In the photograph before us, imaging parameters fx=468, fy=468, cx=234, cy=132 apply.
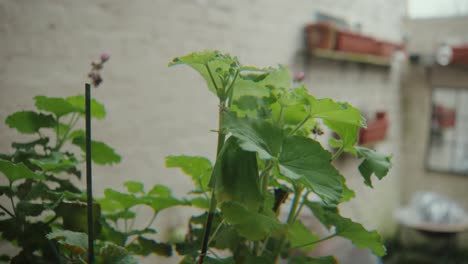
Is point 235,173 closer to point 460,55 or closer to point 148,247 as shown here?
point 148,247

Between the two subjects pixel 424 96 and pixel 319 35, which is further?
pixel 424 96

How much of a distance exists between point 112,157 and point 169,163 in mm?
142


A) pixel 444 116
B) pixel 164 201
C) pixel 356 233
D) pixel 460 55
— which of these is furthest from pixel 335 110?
pixel 444 116

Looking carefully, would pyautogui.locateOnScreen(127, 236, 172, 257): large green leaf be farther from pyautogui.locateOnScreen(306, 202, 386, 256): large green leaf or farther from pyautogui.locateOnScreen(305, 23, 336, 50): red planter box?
pyautogui.locateOnScreen(305, 23, 336, 50): red planter box

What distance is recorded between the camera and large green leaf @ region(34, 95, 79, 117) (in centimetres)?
78

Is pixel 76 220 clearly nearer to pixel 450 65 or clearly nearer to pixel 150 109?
pixel 150 109

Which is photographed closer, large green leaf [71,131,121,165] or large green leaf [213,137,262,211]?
large green leaf [213,137,262,211]

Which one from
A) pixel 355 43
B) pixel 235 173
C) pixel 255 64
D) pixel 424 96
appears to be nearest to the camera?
pixel 235 173

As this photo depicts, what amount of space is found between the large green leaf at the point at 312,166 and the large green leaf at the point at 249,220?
0.07 m

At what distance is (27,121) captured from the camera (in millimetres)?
795

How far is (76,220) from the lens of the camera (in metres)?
0.71

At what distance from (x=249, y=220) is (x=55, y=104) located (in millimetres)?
407

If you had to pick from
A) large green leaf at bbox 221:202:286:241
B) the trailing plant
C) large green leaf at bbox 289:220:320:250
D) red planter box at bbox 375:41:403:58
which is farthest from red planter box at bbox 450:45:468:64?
large green leaf at bbox 221:202:286:241

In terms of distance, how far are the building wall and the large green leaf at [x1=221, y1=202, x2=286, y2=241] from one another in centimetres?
88
